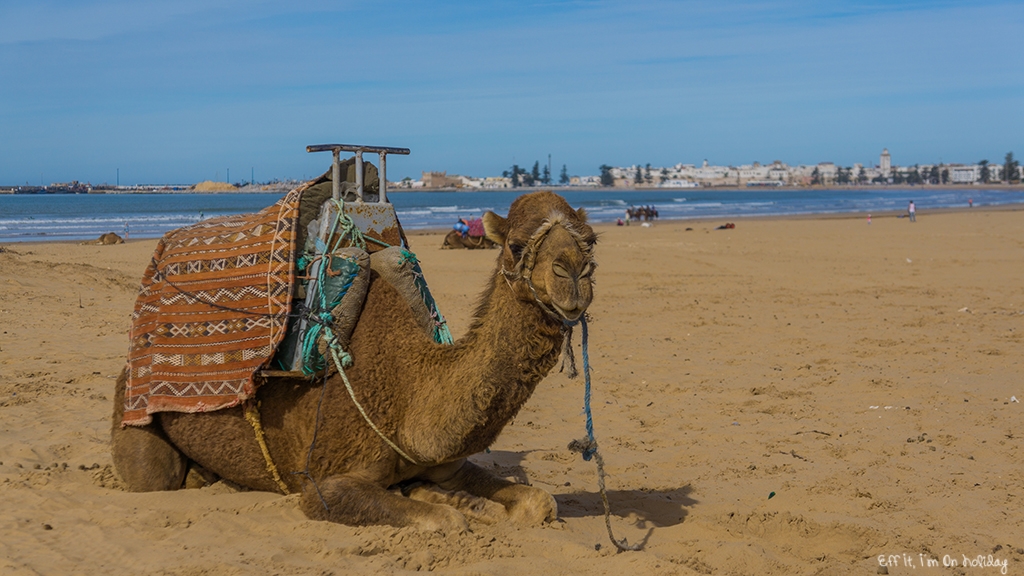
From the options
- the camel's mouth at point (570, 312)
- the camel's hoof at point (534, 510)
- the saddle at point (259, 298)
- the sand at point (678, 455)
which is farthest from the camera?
the saddle at point (259, 298)

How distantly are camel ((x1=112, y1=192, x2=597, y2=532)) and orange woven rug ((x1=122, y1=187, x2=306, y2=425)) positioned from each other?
161mm

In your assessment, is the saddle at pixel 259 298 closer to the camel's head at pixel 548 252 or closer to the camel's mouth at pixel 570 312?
the camel's head at pixel 548 252

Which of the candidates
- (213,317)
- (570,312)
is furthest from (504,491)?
(213,317)

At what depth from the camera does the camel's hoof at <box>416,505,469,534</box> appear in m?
4.70

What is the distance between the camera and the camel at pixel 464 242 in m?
26.4

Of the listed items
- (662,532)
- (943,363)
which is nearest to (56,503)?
(662,532)

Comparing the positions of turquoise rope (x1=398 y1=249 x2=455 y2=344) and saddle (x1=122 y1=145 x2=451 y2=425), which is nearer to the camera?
saddle (x1=122 y1=145 x2=451 y2=425)

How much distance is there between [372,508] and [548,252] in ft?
5.63

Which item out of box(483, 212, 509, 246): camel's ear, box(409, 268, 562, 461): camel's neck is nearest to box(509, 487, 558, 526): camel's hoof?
box(409, 268, 562, 461): camel's neck

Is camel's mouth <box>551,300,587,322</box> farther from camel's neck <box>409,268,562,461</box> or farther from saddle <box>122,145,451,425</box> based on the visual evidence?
saddle <box>122,145,451,425</box>

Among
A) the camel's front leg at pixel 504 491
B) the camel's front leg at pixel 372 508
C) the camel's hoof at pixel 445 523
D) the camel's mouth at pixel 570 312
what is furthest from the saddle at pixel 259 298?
the camel's mouth at pixel 570 312

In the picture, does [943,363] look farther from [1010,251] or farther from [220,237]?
[1010,251]

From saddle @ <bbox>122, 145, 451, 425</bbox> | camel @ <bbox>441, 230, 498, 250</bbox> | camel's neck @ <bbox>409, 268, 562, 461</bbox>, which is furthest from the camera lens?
camel @ <bbox>441, 230, 498, 250</bbox>

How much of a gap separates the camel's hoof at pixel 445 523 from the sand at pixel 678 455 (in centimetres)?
8
